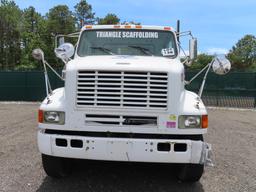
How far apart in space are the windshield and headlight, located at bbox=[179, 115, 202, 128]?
1792 millimetres

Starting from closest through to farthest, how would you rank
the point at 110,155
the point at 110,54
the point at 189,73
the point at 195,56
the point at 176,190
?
the point at 110,155 < the point at 176,190 < the point at 110,54 < the point at 195,56 < the point at 189,73

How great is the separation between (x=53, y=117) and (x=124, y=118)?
3.15 feet

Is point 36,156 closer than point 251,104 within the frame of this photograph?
Yes

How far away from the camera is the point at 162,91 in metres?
5.01

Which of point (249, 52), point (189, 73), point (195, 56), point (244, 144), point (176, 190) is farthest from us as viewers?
point (249, 52)

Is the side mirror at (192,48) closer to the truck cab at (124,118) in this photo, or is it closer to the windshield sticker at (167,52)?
the windshield sticker at (167,52)

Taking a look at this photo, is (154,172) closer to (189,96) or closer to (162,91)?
(189,96)

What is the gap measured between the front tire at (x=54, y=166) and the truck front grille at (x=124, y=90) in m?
1.05

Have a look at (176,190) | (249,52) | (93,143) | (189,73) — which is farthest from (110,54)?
(249,52)

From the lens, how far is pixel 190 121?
4.96 meters

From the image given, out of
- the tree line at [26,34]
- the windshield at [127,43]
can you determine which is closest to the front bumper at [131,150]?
the windshield at [127,43]

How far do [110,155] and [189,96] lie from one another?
1640mm

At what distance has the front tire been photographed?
550cm

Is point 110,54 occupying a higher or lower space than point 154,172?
higher
